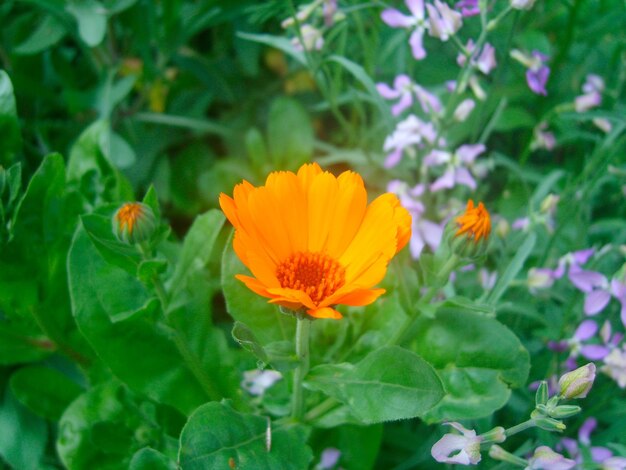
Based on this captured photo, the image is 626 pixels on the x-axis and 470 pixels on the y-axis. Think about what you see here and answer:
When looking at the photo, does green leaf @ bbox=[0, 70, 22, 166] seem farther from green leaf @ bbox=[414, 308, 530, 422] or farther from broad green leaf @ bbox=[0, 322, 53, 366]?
green leaf @ bbox=[414, 308, 530, 422]

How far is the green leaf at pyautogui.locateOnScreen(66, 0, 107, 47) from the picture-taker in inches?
47.8

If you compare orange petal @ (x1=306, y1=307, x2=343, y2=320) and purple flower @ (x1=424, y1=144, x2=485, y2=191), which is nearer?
orange petal @ (x1=306, y1=307, x2=343, y2=320)

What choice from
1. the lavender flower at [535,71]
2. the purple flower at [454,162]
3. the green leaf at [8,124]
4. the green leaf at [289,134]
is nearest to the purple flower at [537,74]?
the lavender flower at [535,71]

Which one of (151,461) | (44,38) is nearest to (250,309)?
(151,461)

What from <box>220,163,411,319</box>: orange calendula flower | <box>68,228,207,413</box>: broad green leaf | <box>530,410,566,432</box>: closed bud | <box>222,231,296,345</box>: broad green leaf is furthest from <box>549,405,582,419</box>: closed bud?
<box>68,228,207,413</box>: broad green leaf

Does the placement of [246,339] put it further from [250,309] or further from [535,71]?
[535,71]

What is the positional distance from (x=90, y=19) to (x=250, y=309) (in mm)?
642

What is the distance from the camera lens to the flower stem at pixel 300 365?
29.5 inches

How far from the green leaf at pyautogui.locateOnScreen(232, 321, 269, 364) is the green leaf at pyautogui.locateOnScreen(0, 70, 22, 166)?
1.85ft

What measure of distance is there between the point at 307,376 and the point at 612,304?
0.59 metres

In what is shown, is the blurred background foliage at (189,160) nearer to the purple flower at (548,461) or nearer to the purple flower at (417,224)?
the purple flower at (417,224)

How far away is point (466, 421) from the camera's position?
3.27 ft

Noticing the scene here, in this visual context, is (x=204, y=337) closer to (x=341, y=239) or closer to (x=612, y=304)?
(x=341, y=239)

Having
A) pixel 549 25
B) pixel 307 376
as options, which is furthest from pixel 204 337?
pixel 549 25
